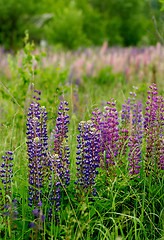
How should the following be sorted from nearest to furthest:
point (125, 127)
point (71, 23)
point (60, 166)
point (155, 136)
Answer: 1. point (60, 166)
2. point (155, 136)
3. point (125, 127)
4. point (71, 23)

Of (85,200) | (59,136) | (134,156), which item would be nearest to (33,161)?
(59,136)

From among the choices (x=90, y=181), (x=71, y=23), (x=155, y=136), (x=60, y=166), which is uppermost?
(x=71, y=23)

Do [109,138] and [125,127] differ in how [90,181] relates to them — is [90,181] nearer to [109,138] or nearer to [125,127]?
[109,138]

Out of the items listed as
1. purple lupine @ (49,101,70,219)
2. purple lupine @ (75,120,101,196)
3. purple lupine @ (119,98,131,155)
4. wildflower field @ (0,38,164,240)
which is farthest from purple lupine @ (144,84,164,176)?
purple lupine @ (49,101,70,219)

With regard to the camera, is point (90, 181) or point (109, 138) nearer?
point (90, 181)

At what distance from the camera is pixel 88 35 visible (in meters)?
19.1

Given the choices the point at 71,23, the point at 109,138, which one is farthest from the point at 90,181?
the point at 71,23

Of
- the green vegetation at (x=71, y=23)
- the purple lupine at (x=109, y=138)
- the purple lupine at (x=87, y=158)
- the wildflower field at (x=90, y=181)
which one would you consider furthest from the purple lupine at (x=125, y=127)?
the green vegetation at (x=71, y=23)

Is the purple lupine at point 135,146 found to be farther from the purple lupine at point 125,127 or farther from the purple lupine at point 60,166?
the purple lupine at point 60,166

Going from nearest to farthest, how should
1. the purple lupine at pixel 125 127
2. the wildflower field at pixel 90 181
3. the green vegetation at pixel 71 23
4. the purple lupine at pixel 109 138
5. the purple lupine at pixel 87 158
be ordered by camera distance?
the wildflower field at pixel 90 181
the purple lupine at pixel 87 158
the purple lupine at pixel 109 138
the purple lupine at pixel 125 127
the green vegetation at pixel 71 23

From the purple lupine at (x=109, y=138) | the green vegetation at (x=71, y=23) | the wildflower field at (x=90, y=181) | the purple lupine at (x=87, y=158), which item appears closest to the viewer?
the wildflower field at (x=90, y=181)

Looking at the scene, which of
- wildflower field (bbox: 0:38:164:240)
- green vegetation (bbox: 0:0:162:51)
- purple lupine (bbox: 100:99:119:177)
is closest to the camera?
wildflower field (bbox: 0:38:164:240)

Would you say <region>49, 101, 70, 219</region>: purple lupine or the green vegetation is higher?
the green vegetation

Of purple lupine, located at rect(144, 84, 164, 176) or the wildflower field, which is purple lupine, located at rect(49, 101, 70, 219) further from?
purple lupine, located at rect(144, 84, 164, 176)
